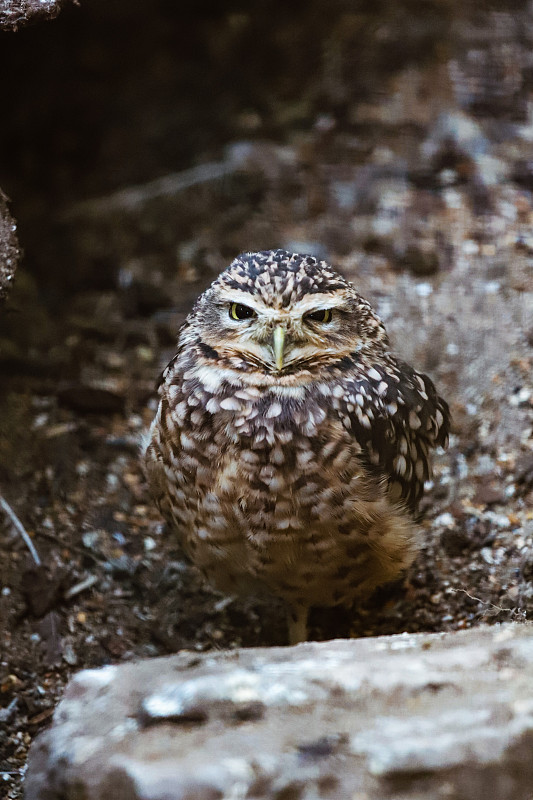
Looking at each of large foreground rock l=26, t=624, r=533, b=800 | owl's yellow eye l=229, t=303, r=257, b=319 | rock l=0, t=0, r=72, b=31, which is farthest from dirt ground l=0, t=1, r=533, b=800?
rock l=0, t=0, r=72, b=31

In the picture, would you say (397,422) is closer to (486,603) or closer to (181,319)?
(486,603)

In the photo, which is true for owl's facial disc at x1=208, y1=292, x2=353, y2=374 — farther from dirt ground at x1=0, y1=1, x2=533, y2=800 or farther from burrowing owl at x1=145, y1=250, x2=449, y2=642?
dirt ground at x1=0, y1=1, x2=533, y2=800

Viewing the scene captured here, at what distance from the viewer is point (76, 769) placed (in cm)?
144

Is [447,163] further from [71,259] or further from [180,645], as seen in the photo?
[180,645]

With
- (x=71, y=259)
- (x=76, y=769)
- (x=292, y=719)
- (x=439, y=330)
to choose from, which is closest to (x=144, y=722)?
(x=76, y=769)

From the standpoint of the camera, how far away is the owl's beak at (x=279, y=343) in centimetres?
206

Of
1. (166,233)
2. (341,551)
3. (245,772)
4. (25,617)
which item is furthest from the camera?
(166,233)

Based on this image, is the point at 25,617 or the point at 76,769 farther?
the point at 25,617

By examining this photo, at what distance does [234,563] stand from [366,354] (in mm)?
660

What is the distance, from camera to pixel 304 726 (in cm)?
148

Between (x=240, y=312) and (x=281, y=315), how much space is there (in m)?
0.13

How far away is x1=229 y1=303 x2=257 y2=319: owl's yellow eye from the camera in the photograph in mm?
2129

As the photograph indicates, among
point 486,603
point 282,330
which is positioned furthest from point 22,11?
point 486,603

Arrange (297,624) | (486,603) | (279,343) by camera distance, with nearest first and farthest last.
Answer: (279,343), (486,603), (297,624)
